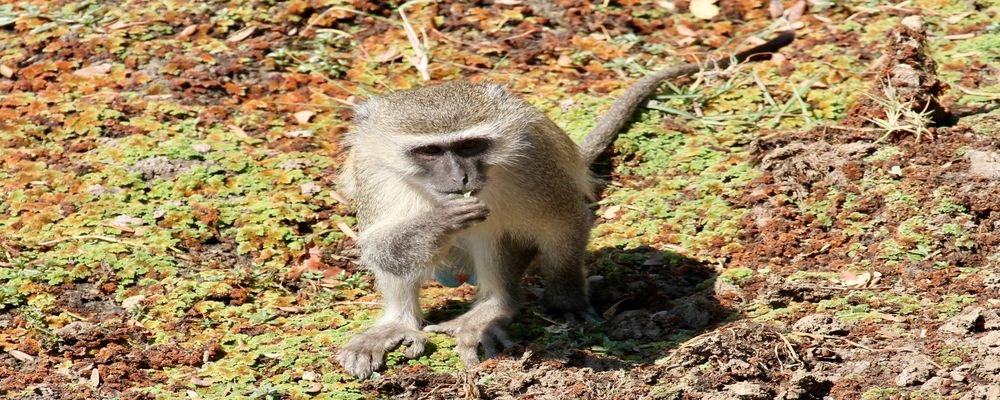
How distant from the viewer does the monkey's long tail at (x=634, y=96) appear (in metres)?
7.34

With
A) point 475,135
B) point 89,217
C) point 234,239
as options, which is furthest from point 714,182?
point 89,217

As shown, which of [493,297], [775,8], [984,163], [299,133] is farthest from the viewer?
[775,8]

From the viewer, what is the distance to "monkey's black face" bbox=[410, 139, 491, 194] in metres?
4.99

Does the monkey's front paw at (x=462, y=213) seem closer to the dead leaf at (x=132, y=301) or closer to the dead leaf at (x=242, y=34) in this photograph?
the dead leaf at (x=132, y=301)

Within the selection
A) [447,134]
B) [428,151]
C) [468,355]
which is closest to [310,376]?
[468,355]

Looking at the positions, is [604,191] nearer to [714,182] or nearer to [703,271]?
[714,182]

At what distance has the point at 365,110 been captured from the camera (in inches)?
223

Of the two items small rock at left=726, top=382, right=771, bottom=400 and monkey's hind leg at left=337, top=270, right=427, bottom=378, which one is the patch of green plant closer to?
small rock at left=726, top=382, right=771, bottom=400

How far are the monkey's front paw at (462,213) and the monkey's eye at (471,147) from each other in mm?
278

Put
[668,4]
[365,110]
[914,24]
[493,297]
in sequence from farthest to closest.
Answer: [668,4]
[914,24]
[493,297]
[365,110]

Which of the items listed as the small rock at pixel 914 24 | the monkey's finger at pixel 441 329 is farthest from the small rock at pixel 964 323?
the small rock at pixel 914 24

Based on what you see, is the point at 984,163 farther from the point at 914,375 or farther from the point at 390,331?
the point at 390,331

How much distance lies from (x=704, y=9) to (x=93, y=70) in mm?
4429

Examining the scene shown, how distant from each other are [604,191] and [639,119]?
0.75 m
